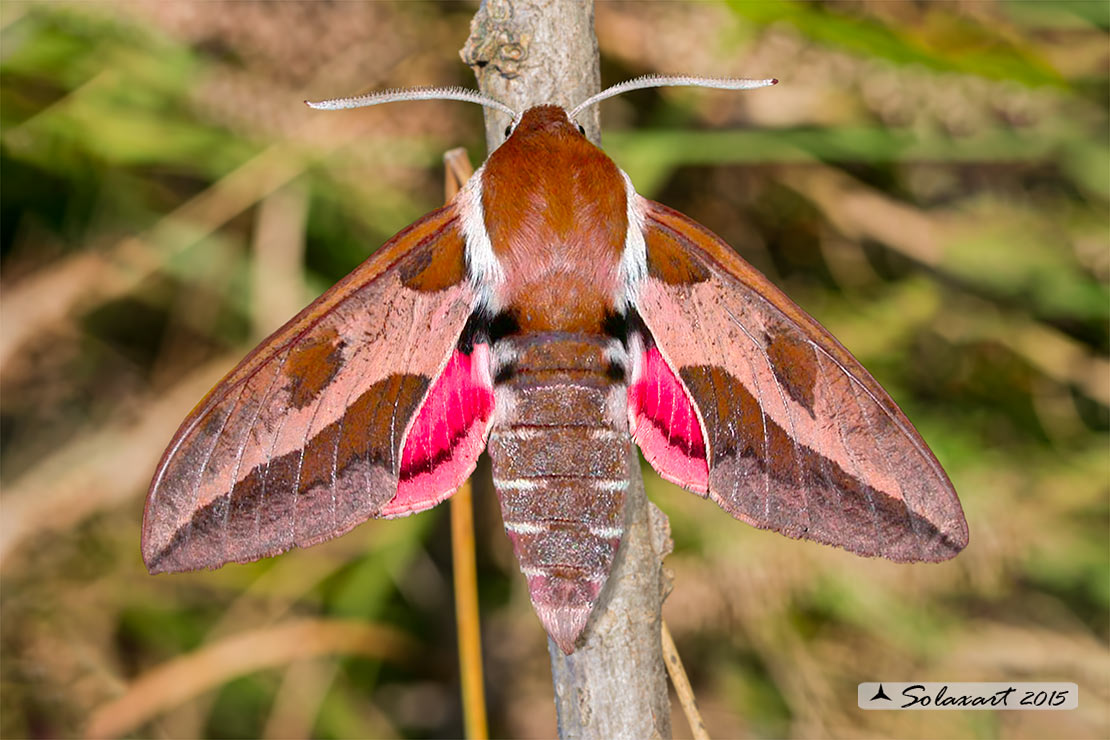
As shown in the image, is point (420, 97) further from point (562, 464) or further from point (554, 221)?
point (562, 464)

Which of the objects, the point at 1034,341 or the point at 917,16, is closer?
the point at 917,16


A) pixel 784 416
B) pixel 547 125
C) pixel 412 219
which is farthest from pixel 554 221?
pixel 412 219

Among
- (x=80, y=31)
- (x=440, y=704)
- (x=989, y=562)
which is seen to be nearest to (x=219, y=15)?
(x=80, y=31)

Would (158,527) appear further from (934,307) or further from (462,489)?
(934,307)

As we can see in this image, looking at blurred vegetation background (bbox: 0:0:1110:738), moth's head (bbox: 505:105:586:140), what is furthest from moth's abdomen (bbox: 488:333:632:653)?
blurred vegetation background (bbox: 0:0:1110:738)

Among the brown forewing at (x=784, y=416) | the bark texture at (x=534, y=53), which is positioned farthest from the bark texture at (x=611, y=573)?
the brown forewing at (x=784, y=416)

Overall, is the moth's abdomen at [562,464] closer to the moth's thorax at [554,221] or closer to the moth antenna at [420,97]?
the moth's thorax at [554,221]
